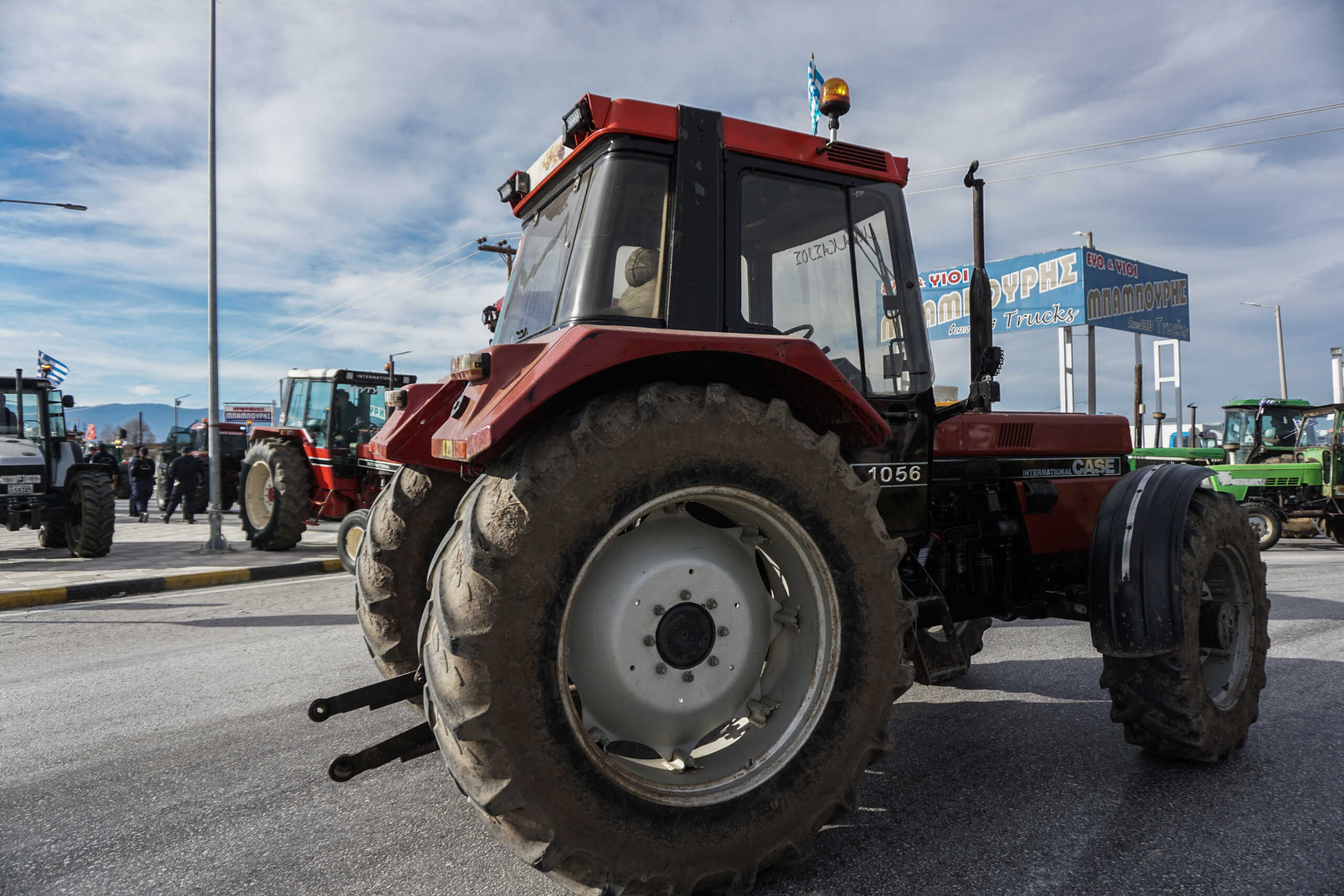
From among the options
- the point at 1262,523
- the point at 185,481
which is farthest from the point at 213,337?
the point at 1262,523

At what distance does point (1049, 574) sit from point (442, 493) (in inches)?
114

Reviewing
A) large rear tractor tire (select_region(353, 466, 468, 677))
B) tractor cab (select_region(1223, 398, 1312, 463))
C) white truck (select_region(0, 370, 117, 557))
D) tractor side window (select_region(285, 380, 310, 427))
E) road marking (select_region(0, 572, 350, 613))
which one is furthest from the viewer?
tractor cab (select_region(1223, 398, 1312, 463))

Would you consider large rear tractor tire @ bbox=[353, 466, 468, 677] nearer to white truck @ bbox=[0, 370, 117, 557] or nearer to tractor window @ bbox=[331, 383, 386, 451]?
white truck @ bbox=[0, 370, 117, 557]

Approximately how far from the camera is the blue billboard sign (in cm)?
2105

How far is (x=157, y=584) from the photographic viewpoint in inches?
344

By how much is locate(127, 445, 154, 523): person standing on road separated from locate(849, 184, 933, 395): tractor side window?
19730mm

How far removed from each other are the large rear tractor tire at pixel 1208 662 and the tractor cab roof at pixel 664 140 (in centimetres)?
194

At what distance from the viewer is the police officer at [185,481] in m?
17.1

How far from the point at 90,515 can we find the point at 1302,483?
19057mm

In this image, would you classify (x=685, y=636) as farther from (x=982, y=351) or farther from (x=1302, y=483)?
(x=1302, y=483)

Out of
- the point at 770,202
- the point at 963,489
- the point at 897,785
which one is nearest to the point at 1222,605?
the point at 963,489

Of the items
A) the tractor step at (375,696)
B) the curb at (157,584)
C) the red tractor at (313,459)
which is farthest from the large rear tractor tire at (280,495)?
the tractor step at (375,696)

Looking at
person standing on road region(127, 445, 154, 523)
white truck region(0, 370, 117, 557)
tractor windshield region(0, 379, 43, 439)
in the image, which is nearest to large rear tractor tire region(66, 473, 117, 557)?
white truck region(0, 370, 117, 557)

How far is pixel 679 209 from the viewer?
2.69 m
